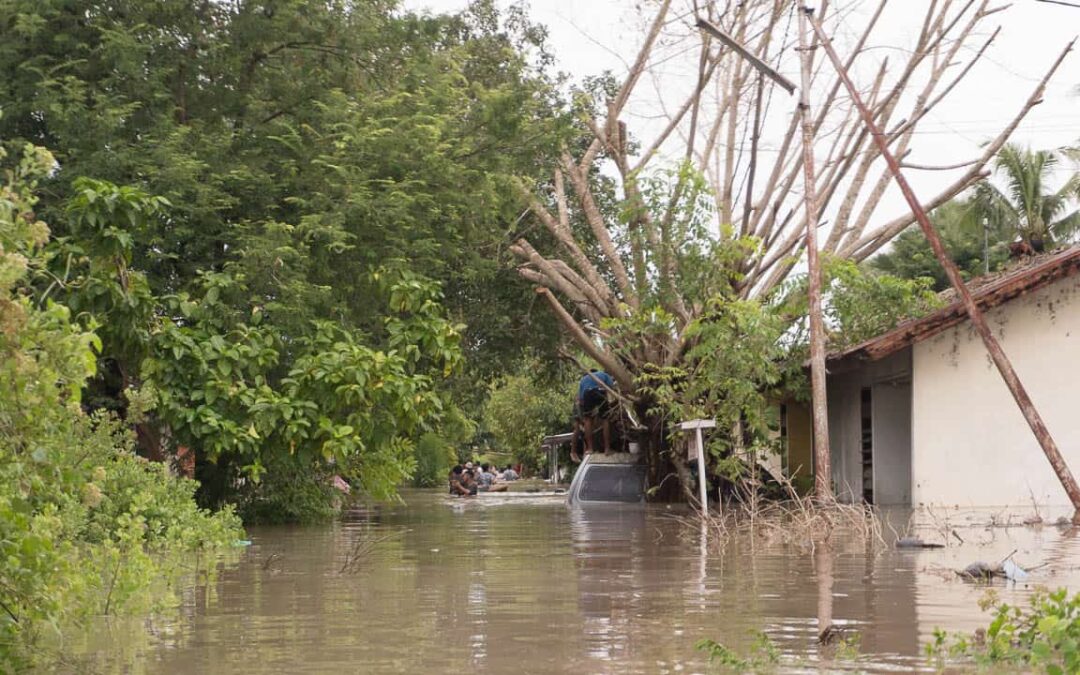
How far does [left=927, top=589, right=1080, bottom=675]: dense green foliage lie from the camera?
20.1 ft

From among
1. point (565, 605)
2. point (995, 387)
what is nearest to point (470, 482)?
point (995, 387)

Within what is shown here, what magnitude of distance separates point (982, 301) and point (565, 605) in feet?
44.7

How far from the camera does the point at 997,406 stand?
74.5ft

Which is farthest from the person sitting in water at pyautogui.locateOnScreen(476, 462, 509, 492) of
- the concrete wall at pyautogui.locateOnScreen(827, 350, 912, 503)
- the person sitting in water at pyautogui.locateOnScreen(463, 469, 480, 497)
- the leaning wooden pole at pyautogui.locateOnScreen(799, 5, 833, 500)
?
the leaning wooden pole at pyautogui.locateOnScreen(799, 5, 833, 500)

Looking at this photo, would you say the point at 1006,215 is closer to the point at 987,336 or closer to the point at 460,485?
the point at 460,485

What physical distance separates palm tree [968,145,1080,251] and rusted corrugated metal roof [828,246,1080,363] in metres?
22.7

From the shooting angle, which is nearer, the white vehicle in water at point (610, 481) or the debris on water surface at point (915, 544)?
the debris on water surface at point (915, 544)

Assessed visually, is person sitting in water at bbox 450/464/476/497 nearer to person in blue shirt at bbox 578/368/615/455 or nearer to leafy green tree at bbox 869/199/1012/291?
person in blue shirt at bbox 578/368/615/455

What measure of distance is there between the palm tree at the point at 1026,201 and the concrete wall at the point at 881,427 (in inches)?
722

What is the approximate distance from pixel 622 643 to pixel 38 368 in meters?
3.76

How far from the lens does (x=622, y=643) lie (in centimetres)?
835

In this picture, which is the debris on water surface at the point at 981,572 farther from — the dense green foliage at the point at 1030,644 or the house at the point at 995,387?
the house at the point at 995,387

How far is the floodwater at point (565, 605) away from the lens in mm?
7832

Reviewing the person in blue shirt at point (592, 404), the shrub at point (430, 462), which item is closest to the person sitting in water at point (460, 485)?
the person in blue shirt at point (592, 404)
